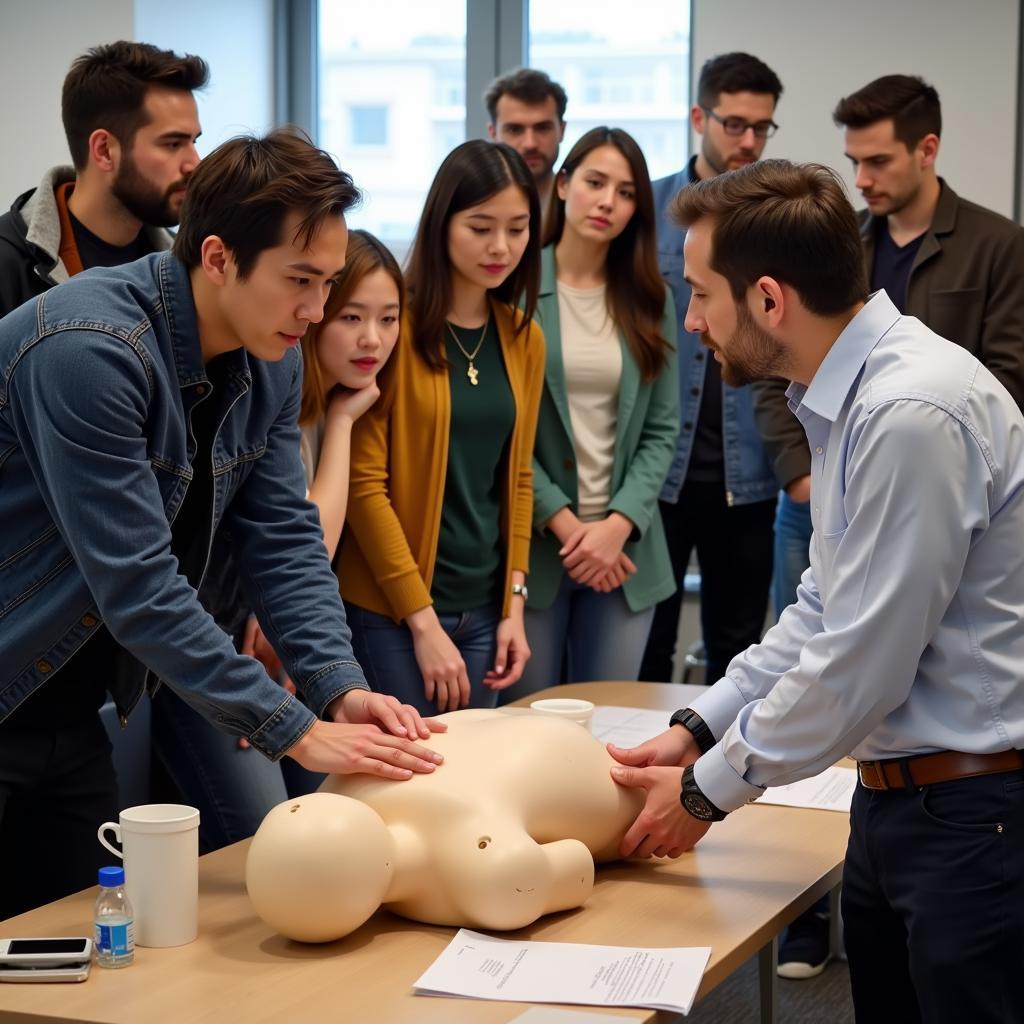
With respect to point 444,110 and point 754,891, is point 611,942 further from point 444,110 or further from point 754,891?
point 444,110

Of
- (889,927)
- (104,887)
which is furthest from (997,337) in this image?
(104,887)

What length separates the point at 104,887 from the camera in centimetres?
137

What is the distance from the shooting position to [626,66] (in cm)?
476

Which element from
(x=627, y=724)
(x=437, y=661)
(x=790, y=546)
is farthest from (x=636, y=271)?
(x=627, y=724)

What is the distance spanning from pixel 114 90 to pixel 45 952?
1.74 m

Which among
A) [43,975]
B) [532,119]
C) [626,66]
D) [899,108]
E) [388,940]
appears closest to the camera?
[43,975]

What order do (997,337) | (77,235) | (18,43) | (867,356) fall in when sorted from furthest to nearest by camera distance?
(18,43) → (997,337) → (77,235) → (867,356)

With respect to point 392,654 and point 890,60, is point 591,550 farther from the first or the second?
point 890,60

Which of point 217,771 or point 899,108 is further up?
point 899,108

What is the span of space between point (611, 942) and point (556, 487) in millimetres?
1499

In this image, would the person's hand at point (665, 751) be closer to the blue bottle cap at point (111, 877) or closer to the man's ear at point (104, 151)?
the blue bottle cap at point (111, 877)

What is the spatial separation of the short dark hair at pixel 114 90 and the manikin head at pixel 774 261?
136cm

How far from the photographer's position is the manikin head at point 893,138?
3189 mm

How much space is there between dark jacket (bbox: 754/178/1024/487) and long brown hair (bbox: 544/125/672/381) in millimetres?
349
